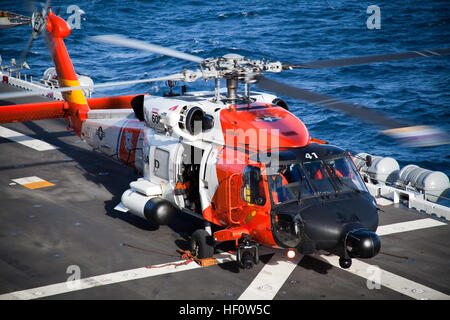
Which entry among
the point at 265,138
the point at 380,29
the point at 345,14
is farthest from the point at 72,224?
the point at 345,14

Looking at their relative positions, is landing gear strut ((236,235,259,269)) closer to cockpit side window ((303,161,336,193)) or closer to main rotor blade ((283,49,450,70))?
cockpit side window ((303,161,336,193))

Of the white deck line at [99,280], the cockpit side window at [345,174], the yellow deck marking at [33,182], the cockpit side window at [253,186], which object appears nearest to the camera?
the white deck line at [99,280]

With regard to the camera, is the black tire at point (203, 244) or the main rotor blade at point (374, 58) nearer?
the main rotor blade at point (374, 58)

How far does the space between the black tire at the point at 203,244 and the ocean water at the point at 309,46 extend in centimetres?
1112

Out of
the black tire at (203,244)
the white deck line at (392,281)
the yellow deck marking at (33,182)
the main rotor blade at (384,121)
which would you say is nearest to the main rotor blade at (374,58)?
the main rotor blade at (384,121)

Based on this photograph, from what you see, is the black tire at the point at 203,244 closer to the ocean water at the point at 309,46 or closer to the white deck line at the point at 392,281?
the white deck line at the point at 392,281

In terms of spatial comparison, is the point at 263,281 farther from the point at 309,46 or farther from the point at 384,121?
the point at 309,46

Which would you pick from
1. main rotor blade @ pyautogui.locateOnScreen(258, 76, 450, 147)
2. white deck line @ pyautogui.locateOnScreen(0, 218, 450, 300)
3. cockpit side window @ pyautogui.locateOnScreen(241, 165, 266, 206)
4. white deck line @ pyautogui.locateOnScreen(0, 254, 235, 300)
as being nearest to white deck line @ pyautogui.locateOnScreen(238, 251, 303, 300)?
white deck line @ pyautogui.locateOnScreen(0, 218, 450, 300)

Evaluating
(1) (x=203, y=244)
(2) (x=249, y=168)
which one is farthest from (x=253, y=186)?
(1) (x=203, y=244)

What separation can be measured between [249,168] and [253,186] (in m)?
0.48

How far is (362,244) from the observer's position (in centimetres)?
1151

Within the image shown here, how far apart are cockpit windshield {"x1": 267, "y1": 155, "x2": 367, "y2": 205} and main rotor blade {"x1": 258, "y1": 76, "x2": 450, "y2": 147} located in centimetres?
186

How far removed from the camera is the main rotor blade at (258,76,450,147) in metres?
8.85

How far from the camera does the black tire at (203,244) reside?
14.1m
